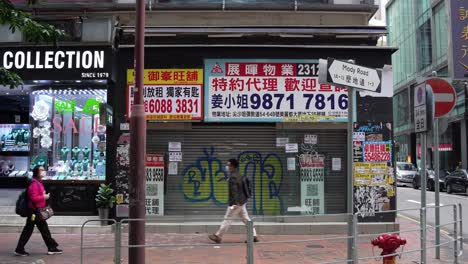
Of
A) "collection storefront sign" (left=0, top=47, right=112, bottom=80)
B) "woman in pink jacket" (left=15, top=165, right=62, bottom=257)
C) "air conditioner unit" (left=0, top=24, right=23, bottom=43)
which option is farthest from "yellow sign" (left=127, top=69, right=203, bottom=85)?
"woman in pink jacket" (left=15, top=165, right=62, bottom=257)

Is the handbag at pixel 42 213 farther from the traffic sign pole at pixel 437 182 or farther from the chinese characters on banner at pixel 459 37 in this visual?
the chinese characters on banner at pixel 459 37

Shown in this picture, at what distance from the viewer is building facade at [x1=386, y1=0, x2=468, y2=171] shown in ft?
127

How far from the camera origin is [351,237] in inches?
249

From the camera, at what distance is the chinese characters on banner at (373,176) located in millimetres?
12375

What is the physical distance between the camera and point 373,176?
40.7ft

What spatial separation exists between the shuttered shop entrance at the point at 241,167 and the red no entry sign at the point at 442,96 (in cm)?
371

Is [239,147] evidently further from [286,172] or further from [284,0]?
[284,0]

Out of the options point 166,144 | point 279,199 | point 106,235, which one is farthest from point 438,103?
point 106,235

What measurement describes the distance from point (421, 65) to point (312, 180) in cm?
4007

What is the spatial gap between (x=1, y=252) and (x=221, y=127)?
5759mm

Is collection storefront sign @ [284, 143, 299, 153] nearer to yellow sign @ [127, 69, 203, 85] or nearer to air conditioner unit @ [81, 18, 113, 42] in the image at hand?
→ yellow sign @ [127, 69, 203, 85]

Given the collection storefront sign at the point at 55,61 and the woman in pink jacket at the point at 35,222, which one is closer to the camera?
the woman in pink jacket at the point at 35,222

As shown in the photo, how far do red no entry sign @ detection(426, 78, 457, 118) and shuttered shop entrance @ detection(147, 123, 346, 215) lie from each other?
12.2 ft

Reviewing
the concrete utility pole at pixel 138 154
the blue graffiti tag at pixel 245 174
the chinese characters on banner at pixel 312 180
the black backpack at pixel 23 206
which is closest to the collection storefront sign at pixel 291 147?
the chinese characters on banner at pixel 312 180
